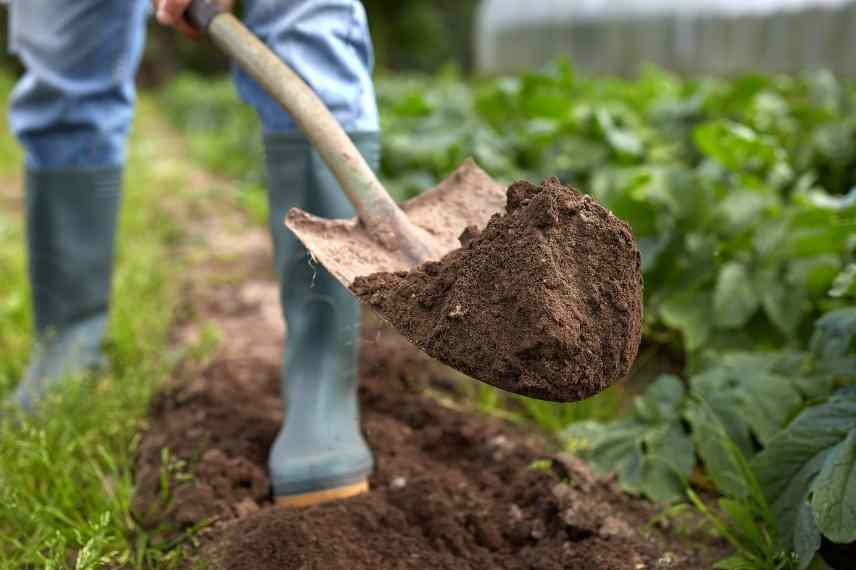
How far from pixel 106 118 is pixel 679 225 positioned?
5.03ft

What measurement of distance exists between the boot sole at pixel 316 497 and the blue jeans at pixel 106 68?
674 mm

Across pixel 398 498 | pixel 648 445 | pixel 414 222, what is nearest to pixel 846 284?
pixel 648 445

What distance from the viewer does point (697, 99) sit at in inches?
138

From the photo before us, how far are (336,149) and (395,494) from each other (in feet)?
2.07

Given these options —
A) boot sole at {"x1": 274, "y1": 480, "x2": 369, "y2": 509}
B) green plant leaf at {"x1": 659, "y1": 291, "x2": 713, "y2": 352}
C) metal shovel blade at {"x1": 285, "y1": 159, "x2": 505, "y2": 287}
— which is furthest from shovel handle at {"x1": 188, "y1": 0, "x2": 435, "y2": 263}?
green plant leaf at {"x1": 659, "y1": 291, "x2": 713, "y2": 352}

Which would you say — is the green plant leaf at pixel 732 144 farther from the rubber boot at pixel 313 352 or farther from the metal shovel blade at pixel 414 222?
the rubber boot at pixel 313 352

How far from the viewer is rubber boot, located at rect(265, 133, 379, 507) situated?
153cm

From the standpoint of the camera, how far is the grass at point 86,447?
54.7 inches

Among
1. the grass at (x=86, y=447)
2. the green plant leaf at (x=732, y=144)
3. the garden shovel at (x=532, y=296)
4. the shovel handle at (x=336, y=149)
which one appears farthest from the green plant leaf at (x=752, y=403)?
the grass at (x=86, y=447)

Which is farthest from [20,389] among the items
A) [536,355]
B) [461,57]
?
[461,57]

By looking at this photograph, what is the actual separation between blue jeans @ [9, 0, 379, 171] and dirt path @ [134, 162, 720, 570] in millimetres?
501

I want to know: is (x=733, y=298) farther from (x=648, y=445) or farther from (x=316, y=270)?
(x=316, y=270)

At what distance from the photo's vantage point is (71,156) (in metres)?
2.08

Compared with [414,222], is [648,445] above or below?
below
